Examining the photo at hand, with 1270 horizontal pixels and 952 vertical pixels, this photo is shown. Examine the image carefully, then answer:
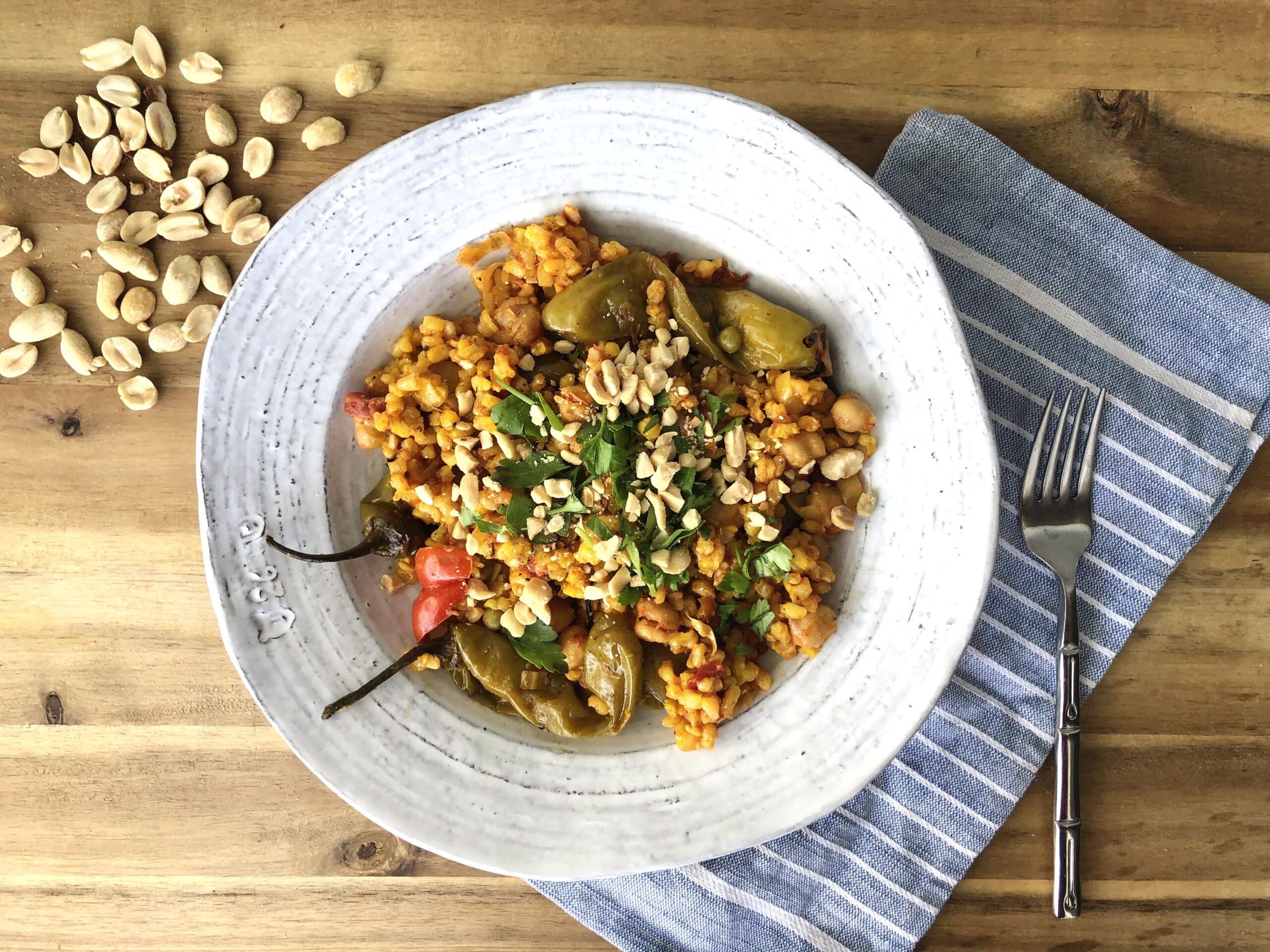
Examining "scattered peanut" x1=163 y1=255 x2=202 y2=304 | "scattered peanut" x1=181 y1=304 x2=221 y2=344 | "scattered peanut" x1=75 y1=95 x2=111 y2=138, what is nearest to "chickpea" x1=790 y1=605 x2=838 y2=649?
"scattered peanut" x1=181 y1=304 x2=221 y2=344

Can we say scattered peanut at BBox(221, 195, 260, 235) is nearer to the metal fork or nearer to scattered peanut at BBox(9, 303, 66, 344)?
scattered peanut at BBox(9, 303, 66, 344)

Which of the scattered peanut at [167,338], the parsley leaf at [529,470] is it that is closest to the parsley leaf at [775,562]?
the parsley leaf at [529,470]

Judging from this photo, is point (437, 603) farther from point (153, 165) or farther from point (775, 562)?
point (153, 165)

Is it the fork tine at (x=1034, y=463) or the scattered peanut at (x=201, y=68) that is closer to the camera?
the fork tine at (x=1034, y=463)

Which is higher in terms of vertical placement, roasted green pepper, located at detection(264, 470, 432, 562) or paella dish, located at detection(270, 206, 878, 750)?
paella dish, located at detection(270, 206, 878, 750)

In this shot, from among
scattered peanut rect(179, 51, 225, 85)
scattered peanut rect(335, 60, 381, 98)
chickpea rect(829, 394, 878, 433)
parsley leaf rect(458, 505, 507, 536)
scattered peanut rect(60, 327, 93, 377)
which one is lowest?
scattered peanut rect(60, 327, 93, 377)

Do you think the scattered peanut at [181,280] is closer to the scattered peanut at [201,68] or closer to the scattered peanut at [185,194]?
the scattered peanut at [185,194]

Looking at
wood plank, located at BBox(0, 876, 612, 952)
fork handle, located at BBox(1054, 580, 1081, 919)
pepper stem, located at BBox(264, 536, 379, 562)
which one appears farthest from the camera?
wood plank, located at BBox(0, 876, 612, 952)
